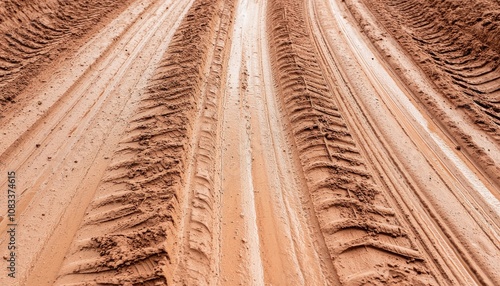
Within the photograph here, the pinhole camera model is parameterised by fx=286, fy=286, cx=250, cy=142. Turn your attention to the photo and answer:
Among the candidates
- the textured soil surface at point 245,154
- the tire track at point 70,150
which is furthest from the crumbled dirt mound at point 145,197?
the tire track at point 70,150

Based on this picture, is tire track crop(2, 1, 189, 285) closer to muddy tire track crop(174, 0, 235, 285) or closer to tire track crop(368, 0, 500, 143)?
muddy tire track crop(174, 0, 235, 285)

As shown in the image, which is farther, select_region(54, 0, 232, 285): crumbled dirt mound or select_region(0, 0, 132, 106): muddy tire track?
select_region(0, 0, 132, 106): muddy tire track

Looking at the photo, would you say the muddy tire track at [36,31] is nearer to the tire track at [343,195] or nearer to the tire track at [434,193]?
the tire track at [343,195]

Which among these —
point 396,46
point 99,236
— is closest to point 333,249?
point 99,236

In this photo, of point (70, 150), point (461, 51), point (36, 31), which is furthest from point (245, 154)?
point (36, 31)

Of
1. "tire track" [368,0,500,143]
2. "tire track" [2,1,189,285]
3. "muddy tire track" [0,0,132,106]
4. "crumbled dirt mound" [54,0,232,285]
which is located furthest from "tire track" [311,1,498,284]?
"muddy tire track" [0,0,132,106]

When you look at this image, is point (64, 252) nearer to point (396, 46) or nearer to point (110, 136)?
point (110, 136)

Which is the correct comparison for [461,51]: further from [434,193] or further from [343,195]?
[343,195]
